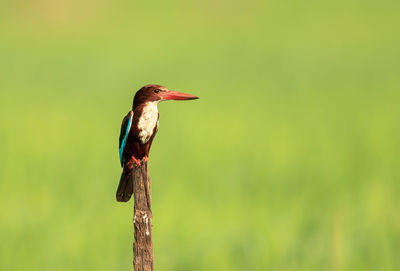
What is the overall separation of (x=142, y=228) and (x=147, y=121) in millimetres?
615

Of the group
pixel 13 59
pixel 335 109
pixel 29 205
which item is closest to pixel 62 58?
pixel 13 59

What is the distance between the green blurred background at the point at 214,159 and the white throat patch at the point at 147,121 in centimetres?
225

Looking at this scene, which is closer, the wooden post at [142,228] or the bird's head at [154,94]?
the wooden post at [142,228]

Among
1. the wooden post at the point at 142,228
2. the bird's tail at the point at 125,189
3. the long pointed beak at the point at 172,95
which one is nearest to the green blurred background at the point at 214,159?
the bird's tail at the point at 125,189

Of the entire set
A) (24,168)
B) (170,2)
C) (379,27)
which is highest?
(170,2)

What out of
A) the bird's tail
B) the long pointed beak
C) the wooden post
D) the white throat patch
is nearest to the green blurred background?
the bird's tail

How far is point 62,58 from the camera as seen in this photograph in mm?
17969

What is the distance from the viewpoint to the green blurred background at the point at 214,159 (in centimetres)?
546

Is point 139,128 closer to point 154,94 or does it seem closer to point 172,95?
point 154,94

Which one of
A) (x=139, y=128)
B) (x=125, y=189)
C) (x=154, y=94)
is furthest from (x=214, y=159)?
(x=154, y=94)

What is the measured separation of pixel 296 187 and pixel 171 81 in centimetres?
738

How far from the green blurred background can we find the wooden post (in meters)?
2.43

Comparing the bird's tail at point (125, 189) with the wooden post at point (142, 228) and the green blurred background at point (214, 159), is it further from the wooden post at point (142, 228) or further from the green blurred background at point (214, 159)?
the green blurred background at point (214, 159)

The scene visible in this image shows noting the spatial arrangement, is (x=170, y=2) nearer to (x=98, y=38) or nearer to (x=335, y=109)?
(x=98, y=38)
